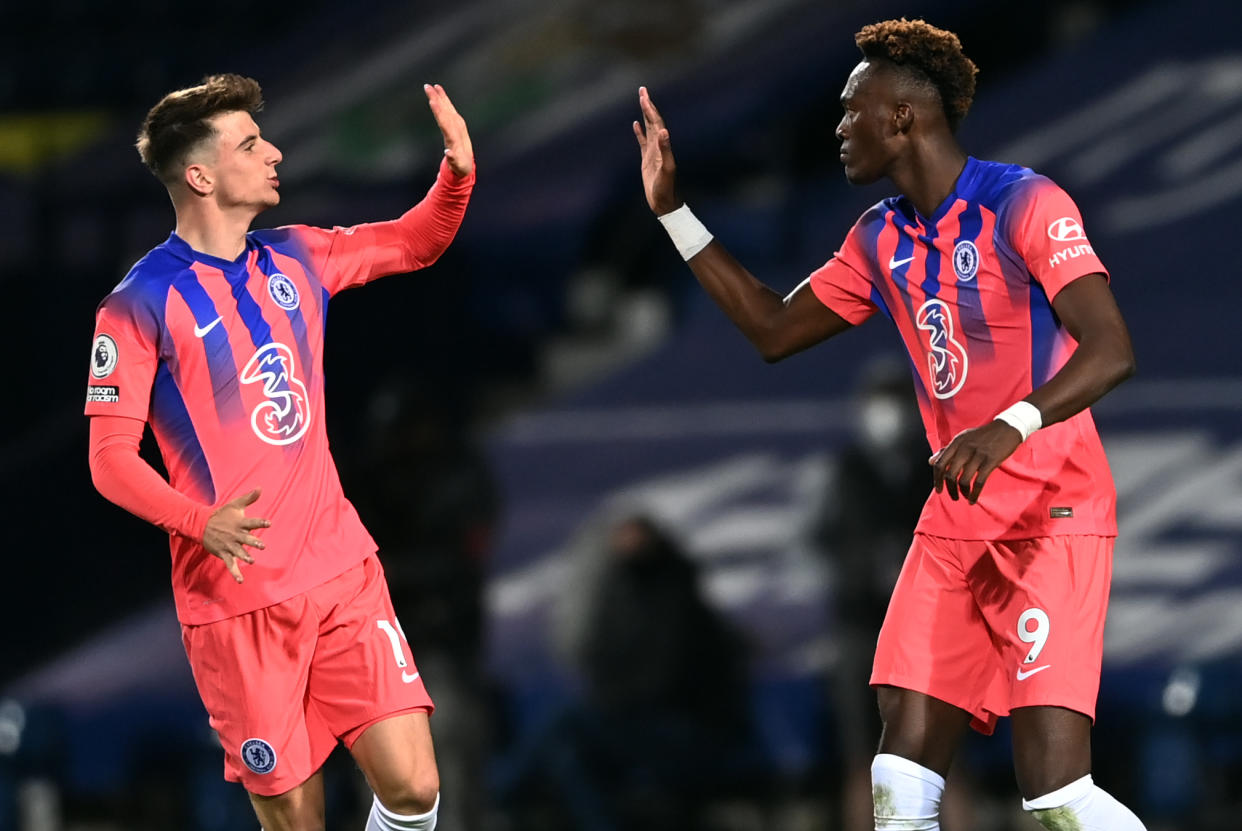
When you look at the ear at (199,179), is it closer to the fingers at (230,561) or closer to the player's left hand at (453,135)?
the player's left hand at (453,135)

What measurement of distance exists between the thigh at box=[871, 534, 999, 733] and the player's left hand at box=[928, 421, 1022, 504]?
487 mm

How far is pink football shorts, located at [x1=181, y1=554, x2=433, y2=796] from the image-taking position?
4215mm

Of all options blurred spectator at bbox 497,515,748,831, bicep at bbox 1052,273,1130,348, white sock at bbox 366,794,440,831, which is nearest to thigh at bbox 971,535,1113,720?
bicep at bbox 1052,273,1130,348

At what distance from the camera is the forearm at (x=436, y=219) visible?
178 inches

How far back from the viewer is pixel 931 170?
14.0 feet

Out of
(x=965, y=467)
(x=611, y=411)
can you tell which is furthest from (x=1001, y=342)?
(x=611, y=411)

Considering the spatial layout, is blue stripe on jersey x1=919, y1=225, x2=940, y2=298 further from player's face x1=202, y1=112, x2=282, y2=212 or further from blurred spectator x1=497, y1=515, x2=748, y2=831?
blurred spectator x1=497, y1=515, x2=748, y2=831

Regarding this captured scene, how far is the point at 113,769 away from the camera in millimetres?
9586

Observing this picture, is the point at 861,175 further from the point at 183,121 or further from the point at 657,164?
the point at 183,121

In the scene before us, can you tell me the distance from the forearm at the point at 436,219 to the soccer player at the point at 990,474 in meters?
0.94

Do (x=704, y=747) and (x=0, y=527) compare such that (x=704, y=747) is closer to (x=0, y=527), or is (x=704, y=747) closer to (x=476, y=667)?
(x=476, y=667)

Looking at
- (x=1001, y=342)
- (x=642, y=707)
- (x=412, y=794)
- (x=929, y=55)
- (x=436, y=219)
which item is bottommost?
(x=642, y=707)

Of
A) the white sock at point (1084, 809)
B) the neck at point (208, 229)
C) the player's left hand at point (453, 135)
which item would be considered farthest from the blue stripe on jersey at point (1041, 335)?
the neck at point (208, 229)

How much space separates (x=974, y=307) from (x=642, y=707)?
4.51m
